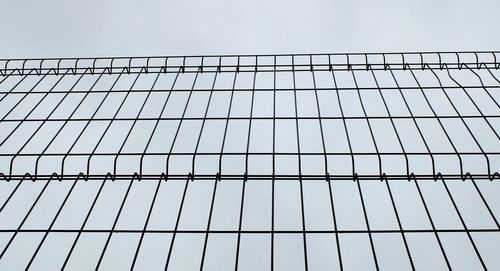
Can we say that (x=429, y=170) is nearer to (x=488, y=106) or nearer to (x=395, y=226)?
(x=395, y=226)

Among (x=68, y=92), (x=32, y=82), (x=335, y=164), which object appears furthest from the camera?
(x=335, y=164)

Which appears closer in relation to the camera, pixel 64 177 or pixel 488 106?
pixel 64 177

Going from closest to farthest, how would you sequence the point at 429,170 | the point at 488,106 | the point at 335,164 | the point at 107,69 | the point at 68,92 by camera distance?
the point at 68,92 → the point at 107,69 → the point at 429,170 → the point at 488,106 → the point at 335,164

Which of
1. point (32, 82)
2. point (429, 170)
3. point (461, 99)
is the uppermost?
point (32, 82)

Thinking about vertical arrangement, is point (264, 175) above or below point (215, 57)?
above

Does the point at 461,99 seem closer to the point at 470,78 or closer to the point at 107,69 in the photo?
the point at 470,78

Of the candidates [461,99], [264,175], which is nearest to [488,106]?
[461,99]

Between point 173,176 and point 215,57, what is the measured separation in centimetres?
438

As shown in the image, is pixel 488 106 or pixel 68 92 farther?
pixel 488 106

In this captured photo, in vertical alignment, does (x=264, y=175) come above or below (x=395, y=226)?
above

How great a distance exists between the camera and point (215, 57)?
31.8 ft

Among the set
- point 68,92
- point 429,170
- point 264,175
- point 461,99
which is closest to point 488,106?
point 461,99

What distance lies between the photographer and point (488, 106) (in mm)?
14391

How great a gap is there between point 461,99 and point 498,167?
942 centimetres
